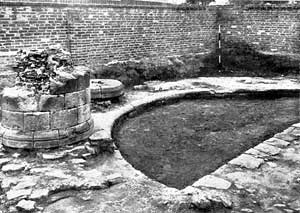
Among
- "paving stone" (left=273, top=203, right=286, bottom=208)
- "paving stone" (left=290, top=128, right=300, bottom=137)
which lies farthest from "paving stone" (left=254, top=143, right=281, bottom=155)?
"paving stone" (left=273, top=203, right=286, bottom=208)

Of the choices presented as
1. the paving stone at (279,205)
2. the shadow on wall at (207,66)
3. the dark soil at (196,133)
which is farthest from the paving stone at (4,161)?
the shadow on wall at (207,66)

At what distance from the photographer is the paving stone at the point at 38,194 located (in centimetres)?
398

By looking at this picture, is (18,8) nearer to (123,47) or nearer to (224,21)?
(123,47)

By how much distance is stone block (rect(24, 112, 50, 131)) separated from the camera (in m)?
5.36

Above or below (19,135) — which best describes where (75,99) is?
above

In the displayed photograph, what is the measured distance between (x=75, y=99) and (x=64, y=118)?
0.38 meters

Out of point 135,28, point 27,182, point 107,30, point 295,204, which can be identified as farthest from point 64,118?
point 135,28

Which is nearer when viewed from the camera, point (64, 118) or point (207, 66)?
point (64, 118)

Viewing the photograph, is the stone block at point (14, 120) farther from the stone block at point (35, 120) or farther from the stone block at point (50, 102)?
the stone block at point (50, 102)

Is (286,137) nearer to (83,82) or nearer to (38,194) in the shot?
(83,82)

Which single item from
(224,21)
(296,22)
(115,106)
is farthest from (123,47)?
(296,22)

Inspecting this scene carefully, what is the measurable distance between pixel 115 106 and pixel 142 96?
123 centimetres

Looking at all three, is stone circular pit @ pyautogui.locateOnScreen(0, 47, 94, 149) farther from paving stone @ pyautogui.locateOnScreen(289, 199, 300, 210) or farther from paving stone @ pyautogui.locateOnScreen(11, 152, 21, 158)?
paving stone @ pyautogui.locateOnScreen(289, 199, 300, 210)

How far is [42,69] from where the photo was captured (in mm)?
5648
